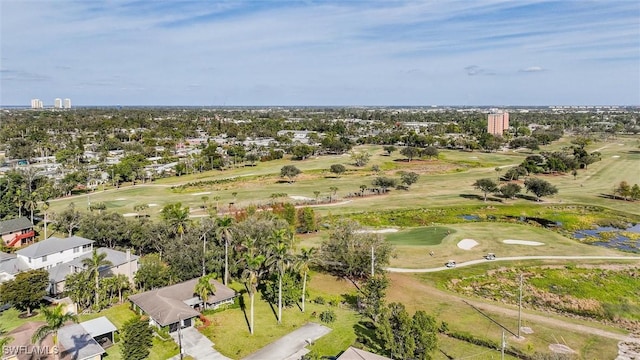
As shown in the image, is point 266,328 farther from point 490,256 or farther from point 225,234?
point 490,256

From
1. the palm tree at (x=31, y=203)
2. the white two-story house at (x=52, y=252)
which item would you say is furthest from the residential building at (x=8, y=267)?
the palm tree at (x=31, y=203)

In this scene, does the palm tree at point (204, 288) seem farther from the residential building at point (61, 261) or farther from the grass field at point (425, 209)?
the residential building at point (61, 261)

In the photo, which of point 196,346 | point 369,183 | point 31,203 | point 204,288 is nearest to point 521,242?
point 204,288

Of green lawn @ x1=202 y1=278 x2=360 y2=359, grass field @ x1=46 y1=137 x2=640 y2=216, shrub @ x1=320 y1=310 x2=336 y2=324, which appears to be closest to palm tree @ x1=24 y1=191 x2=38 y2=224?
Answer: grass field @ x1=46 y1=137 x2=640 y2=216

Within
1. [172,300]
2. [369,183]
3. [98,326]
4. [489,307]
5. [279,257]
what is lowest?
[489,307]

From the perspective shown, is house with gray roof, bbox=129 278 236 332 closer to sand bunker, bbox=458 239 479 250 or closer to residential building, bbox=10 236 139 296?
residential building, bbox=10 236 139 296

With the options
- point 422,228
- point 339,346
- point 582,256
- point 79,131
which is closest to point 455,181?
point 422,228
